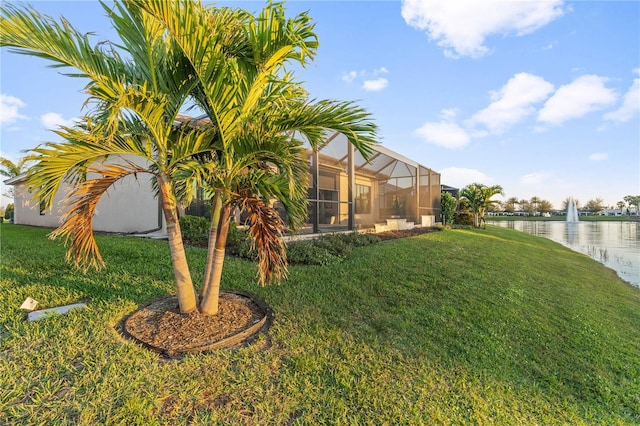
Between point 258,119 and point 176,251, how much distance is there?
1.63m

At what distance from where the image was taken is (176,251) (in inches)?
117

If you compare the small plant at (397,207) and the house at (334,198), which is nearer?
the house at (334,198)

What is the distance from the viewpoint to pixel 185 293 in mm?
3049

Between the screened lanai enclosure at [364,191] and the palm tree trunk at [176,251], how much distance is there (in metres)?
3.63

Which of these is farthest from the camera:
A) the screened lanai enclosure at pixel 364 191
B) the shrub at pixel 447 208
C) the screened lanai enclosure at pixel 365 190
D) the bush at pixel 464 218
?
the bush at pixel 464 218

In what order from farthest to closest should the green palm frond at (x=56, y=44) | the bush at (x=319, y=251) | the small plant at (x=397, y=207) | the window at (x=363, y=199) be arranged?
the small plant at (x=397, y=207) < the window at (x=363, y=199) < the bush at (x=319, y=251) < the green palm frond at (x=56, y=44)

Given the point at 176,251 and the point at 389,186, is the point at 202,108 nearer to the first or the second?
the point at 176,251

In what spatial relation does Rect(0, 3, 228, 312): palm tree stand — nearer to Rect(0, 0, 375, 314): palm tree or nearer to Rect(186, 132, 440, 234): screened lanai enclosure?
Rect(0, 0, 375, 314): palm tree

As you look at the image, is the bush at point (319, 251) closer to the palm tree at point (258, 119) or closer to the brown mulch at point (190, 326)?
the brown mulch at point (190, 326)

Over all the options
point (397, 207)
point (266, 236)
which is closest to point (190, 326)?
point (266, 236)

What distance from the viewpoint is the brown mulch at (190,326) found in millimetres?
2635

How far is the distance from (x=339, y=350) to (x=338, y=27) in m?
6.70

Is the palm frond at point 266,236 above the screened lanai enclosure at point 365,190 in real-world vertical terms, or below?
below

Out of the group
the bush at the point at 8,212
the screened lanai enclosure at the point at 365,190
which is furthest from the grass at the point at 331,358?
the bush at the point at 8,212
